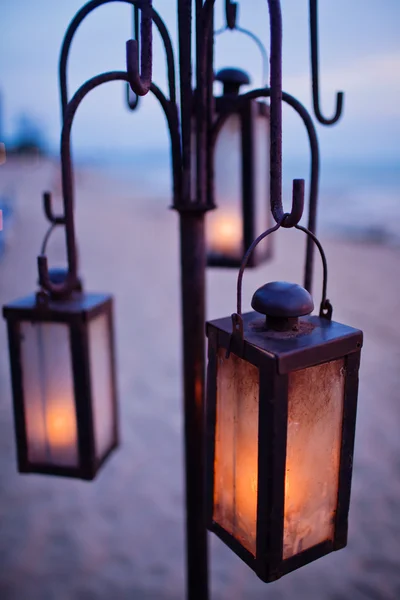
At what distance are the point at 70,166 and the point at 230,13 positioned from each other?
0.81 metres

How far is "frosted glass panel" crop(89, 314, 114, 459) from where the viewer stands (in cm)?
153

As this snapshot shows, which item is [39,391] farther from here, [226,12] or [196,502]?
[226,12]

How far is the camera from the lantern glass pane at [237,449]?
3.48ft

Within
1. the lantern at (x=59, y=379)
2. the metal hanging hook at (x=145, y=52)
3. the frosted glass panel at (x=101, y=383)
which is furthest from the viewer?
the frosted glass panel at (x=101, y=383)

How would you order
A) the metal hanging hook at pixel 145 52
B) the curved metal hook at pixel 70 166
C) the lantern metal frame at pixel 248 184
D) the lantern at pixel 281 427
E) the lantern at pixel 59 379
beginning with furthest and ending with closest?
1. the lantern metal frame at pixel 248 184
2. the lantern at pixel 59 379
3. the curved metal hook at pixel 70 166
4. the metal hanging hook at pixel 145 52
5. the lantern at pixel 281 427

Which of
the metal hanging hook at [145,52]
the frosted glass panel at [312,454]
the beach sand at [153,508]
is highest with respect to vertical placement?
the metal hanging hook at [145,52]

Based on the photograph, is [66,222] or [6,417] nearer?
[66,222]

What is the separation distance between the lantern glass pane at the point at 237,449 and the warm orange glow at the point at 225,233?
1.03m

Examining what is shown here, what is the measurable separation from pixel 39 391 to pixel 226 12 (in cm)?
137

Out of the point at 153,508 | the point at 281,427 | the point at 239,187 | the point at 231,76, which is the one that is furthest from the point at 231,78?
the point at 153,508

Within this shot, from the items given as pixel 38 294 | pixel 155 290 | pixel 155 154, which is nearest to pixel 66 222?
pixel 38 294

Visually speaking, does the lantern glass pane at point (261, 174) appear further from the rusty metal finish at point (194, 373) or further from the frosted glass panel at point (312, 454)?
the frosted glass panel at point (312, 454)

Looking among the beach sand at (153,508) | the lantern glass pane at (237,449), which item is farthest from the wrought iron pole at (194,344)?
the beach sand at (153,508)

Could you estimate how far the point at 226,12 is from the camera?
1670 millimetres
